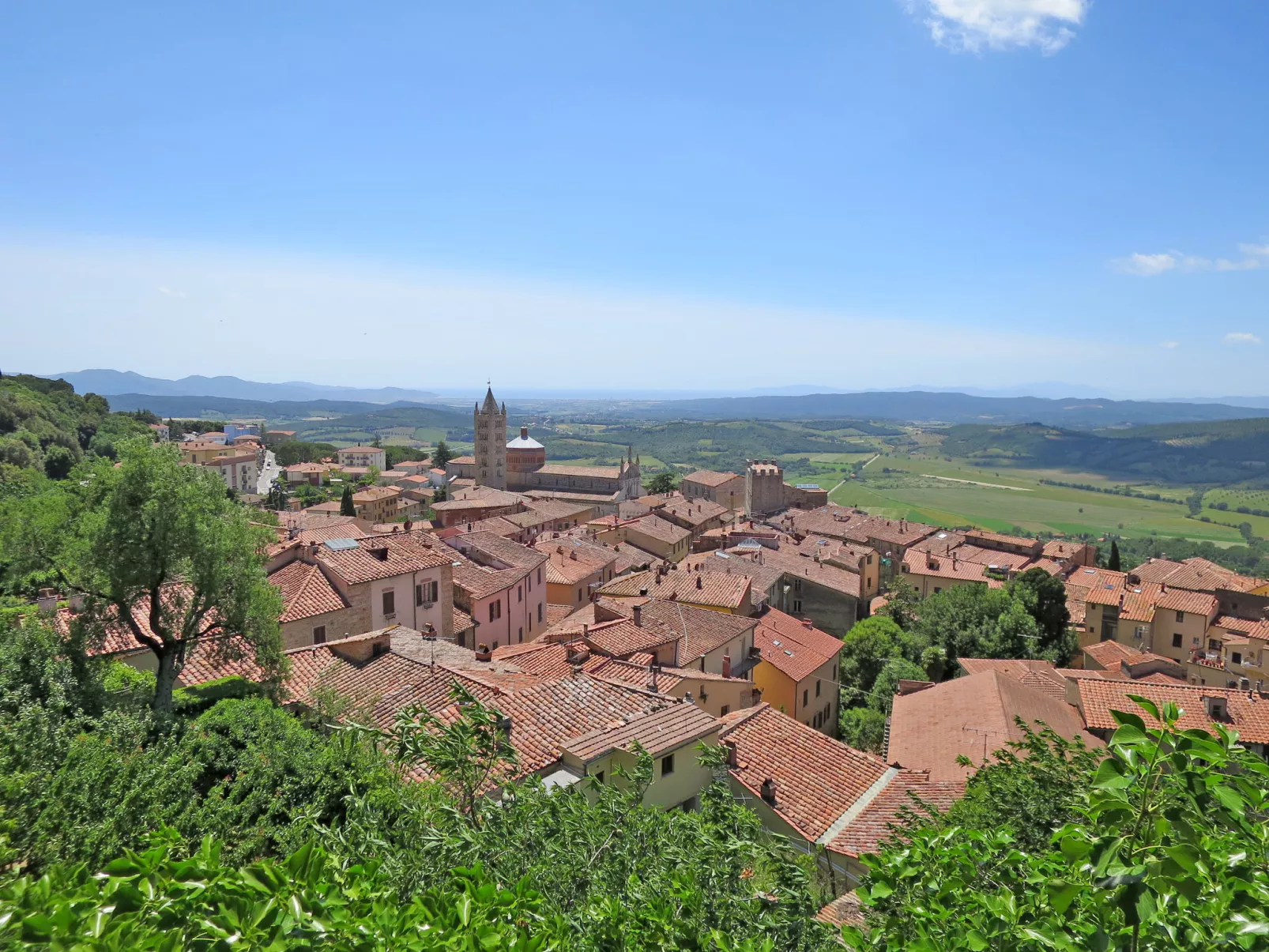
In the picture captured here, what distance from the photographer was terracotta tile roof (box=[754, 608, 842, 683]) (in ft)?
101

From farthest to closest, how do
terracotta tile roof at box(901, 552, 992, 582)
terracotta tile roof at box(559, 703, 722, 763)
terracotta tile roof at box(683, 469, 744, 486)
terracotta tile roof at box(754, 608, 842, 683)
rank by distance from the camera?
terracotta tile roof at box(683, 469, 744, 486)
terracotta tile roof at box(901, 552, 992, 582)
terracotta tile roof at box(754, 608, 842, 683)
terracotta tile roof at box(559, 703, 722, 763)

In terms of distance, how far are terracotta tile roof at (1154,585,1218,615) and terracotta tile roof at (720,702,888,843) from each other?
120 feet

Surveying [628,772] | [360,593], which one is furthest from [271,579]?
[628,772]

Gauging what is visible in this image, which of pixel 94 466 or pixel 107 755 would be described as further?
pixel 94 466

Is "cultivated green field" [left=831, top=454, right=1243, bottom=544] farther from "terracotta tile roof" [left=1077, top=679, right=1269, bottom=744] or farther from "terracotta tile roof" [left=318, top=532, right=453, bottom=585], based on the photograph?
"terracotta tile roof" [left=318, top=532, right=453, bottom=585]

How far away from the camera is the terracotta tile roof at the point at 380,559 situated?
24031 mm

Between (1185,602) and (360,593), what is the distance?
47016 mm

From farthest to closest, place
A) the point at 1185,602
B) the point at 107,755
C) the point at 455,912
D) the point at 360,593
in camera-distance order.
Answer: the point at 1185,602 → the point at 360,593 → the point at 107,755 → the point at 455,912

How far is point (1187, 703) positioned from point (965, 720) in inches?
306

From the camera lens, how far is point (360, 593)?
77.5 ft

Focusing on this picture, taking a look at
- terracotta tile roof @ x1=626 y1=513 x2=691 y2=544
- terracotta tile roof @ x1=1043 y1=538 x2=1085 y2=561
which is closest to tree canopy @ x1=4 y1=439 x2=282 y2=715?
terracotta tile roof @ x1=626 y1=513 x2=691 y2=544

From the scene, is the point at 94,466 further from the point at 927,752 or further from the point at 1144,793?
the point at 927,752

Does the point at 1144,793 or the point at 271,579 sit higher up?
the point at 1144,793

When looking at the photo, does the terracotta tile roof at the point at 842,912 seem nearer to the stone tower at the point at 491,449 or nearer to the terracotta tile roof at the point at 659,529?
the terracotta tile roof at the point at 659,529
